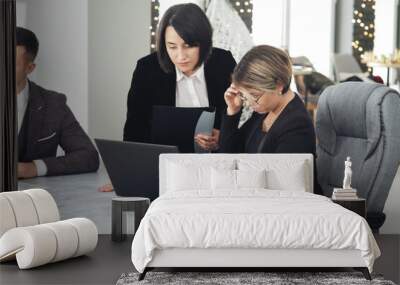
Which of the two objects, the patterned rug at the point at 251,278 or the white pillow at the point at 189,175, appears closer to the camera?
the patterned rug at the point at 251,278

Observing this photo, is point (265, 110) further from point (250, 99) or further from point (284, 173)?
point (284, 173)

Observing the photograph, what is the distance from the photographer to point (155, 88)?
834 centimetres

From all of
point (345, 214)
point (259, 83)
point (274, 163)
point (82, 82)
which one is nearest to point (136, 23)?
point (82, 82)

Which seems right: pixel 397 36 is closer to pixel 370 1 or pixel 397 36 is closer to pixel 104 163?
pixel 370 1

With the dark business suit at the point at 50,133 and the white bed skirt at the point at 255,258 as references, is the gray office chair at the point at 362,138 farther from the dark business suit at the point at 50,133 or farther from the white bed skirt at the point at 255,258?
the dark business suit at the point at 50,133

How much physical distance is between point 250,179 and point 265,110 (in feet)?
3.63

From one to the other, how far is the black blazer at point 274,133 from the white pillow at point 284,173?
17.9 inches

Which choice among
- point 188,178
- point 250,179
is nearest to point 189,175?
point 188,178

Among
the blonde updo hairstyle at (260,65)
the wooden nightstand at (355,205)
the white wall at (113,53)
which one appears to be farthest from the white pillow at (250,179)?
the white wall at (113,53)

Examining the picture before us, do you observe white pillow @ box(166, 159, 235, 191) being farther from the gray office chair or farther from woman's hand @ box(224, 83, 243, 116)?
the gray office chair

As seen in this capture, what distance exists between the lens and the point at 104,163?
27.6ft

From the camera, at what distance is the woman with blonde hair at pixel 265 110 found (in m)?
8.25

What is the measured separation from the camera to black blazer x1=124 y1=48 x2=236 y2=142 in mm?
8328

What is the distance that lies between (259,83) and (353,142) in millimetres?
1109
